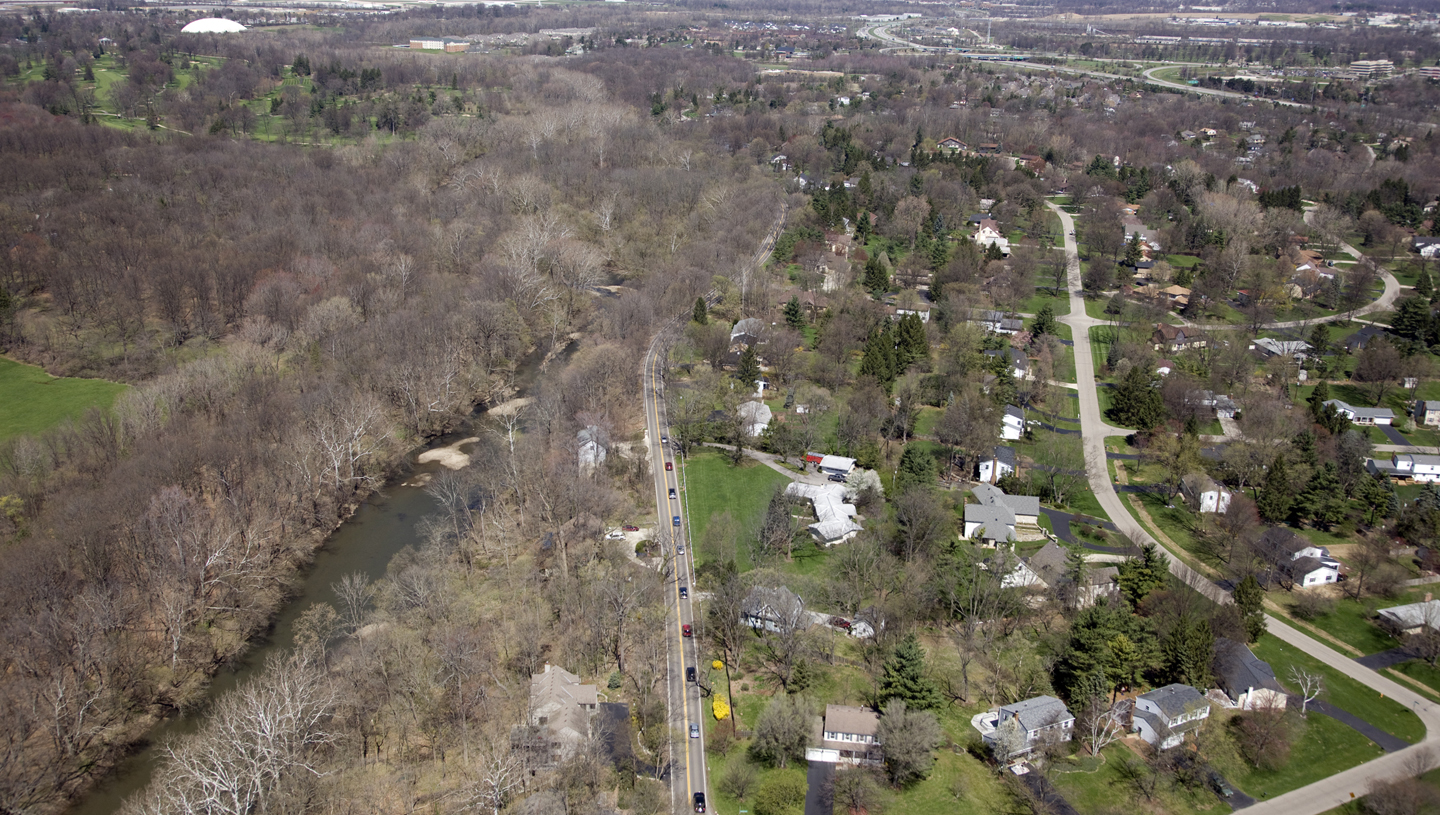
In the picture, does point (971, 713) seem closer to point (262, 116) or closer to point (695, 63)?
point (262, 116)

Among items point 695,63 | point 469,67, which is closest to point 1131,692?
point 469,67

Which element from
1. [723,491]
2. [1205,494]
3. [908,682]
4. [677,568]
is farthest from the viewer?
[723,491]

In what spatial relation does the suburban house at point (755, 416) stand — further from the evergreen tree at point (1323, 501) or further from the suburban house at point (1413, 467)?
the suburban house at point (1413, 467)

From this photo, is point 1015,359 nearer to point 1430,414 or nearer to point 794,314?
point 794,314

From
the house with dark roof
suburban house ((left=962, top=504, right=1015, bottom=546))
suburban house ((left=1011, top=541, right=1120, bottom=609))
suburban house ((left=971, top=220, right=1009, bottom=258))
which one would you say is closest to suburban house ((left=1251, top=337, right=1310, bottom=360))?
suburban house ((left=971, top=220, right=1009, bottom=258))

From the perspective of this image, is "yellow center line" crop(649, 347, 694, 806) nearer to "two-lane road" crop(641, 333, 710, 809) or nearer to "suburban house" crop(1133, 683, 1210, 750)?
"two-lane road" crop(641, 333, 710, 809)

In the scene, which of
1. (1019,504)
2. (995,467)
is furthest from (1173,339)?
(1019,504)

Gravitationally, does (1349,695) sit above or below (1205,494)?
below
